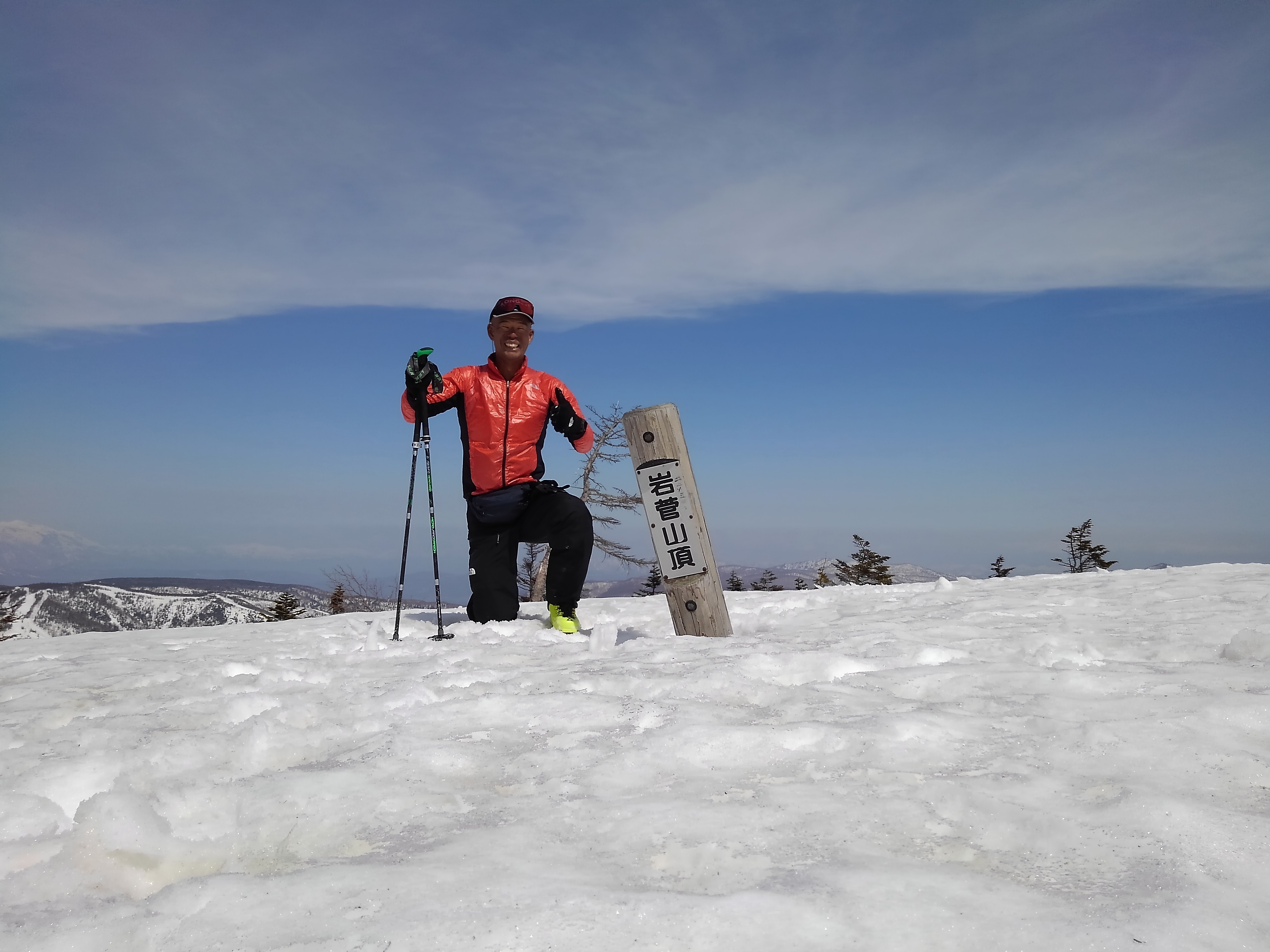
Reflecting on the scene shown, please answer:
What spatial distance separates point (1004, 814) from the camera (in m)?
1.96

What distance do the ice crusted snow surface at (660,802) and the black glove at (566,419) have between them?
106 inches

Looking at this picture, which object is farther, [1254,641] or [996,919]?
[1254,641]

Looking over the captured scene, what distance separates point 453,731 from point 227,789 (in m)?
0.73

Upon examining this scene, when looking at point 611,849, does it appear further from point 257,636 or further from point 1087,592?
point 1087,592

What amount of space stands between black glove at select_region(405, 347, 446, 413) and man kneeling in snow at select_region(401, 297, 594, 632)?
10 mm

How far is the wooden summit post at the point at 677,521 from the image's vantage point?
5.23 meters

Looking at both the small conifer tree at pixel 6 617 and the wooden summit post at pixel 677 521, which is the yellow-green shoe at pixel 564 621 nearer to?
the wooden summit post at pixel 677 521

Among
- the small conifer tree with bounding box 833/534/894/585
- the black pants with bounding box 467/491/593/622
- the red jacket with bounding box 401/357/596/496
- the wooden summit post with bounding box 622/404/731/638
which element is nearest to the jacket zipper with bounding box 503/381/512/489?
the red jacket with bounding box 401/357/596/496

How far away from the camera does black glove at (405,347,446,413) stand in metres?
5.71

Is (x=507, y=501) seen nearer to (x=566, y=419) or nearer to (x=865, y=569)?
(x=566, y=419)

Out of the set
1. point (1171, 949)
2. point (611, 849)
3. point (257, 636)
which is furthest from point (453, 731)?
point (257, 636)

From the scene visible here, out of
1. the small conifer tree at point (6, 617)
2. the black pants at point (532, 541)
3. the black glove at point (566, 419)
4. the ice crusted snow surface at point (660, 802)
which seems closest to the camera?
the ice crusted snow surface at point (660, 802)

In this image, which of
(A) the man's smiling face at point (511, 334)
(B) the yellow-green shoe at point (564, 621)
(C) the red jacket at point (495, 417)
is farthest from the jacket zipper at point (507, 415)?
(B) the yellow-green shoe at point (564, 621)

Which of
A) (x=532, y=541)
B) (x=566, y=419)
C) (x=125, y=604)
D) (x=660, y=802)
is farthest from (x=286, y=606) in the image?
(x=125, y=604)
